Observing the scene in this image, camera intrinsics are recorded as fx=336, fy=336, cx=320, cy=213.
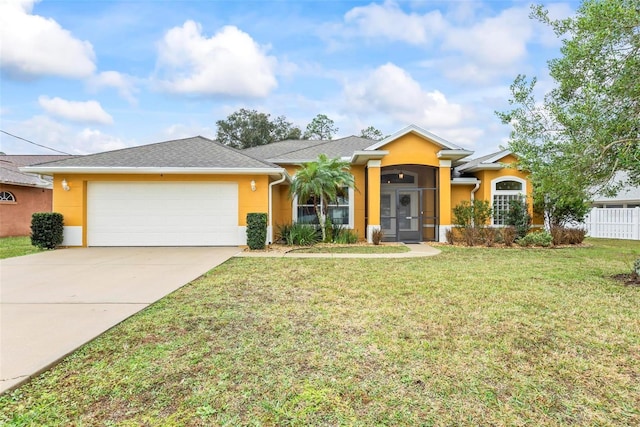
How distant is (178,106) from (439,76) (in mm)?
15223

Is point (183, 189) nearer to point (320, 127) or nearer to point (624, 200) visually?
point (624, 200)

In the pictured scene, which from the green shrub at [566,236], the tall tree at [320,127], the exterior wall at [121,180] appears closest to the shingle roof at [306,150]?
the exterior wall at [121,180]

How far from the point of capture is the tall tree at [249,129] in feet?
128

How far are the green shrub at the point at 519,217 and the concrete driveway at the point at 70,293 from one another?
464 inches

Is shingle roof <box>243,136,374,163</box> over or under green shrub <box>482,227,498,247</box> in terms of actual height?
over

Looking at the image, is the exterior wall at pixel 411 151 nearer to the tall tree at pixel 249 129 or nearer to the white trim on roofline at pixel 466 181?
the white trim on roofline at pixel 466 181

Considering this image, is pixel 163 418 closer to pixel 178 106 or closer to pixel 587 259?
pixel 587 259

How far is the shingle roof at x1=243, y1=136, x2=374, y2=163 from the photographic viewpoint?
15989 millimetres

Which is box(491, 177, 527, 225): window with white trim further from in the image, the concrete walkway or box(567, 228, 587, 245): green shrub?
the concrete walkway

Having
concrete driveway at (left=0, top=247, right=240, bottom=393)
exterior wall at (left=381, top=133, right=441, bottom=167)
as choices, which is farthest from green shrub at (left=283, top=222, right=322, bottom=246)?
exterior wall at (left=381, top=133, right=441, bottom=167)

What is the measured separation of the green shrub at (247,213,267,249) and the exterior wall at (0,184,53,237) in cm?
1442

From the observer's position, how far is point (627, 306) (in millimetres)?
5250

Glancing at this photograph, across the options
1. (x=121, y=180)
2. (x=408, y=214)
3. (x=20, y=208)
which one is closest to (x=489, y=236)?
(x=408, y=214)

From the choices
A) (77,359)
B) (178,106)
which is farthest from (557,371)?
(178,106)
